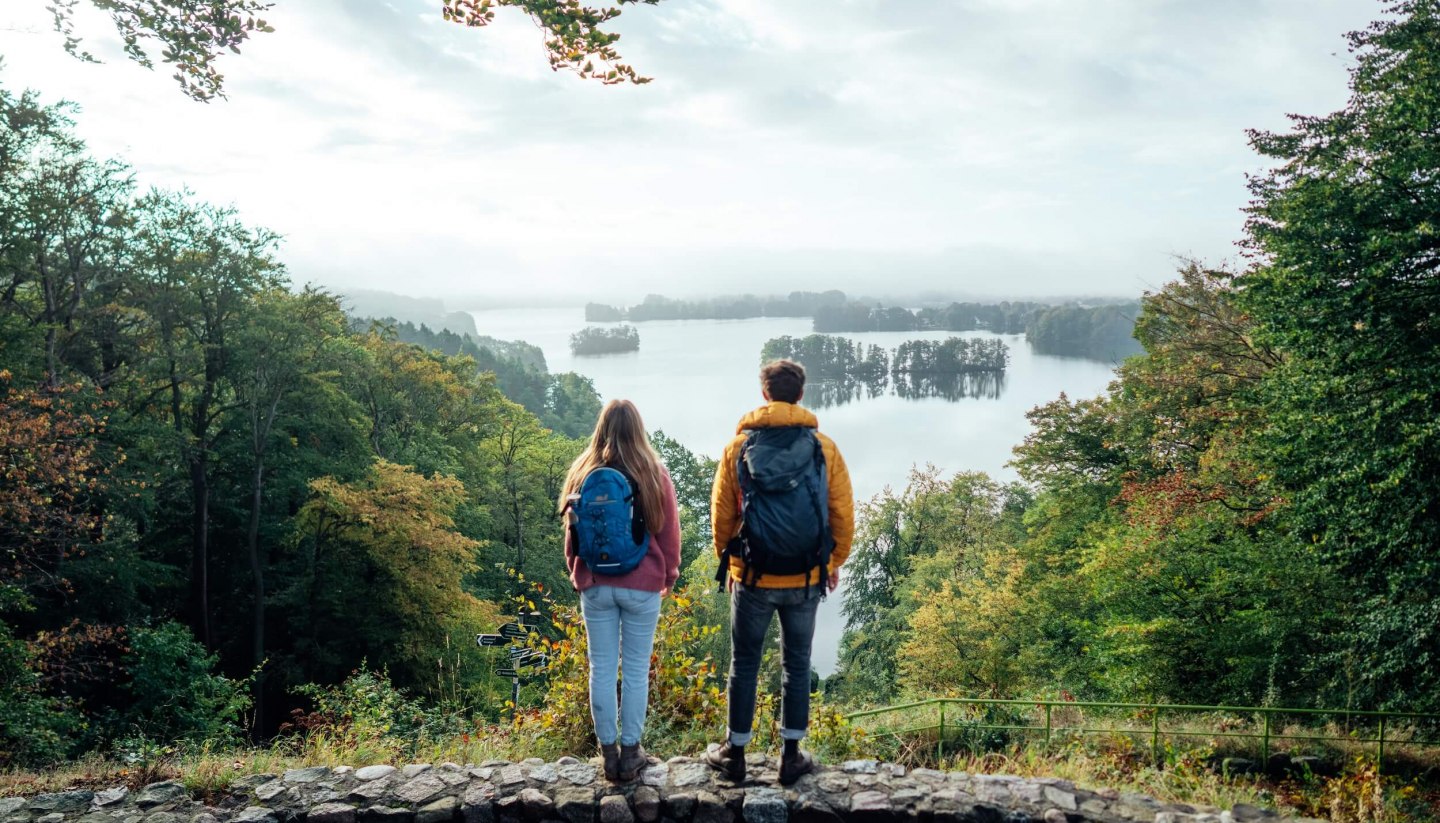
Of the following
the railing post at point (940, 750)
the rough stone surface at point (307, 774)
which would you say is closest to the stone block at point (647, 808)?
the rough stone surface at point (307, 774)

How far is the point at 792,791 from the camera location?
11.9ft

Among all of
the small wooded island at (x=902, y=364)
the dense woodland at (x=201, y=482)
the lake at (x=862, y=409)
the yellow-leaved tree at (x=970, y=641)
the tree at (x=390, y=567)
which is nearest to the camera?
the dense woodland at (x=201, y=482)

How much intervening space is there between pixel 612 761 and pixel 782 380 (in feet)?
6.04

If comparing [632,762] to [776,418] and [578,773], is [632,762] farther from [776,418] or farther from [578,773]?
[776,418]

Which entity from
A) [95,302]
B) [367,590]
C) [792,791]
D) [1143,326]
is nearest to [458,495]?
[367,590]

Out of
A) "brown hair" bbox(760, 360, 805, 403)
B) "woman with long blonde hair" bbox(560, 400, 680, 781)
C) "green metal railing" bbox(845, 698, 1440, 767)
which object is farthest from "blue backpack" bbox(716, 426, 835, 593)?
"green metal railing" bbox(845, 698, 1440, 767)

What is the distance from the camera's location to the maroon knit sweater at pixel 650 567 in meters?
3.60

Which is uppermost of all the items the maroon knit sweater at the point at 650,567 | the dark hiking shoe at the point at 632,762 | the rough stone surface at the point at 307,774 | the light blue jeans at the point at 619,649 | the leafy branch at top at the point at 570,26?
the leafy branch at top at the point at 570,26

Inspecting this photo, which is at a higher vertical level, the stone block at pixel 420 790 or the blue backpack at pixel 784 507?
the blue backpack at pixel 784 507

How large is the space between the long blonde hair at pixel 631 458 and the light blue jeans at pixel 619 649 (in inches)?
13.4

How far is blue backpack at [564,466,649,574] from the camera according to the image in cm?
353

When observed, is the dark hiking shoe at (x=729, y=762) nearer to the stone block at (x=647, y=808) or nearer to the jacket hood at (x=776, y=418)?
the stone block at (x=647, y=808)

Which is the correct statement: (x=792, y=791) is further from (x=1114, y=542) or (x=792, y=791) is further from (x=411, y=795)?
(x=1114, y=542)

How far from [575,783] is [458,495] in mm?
18791
